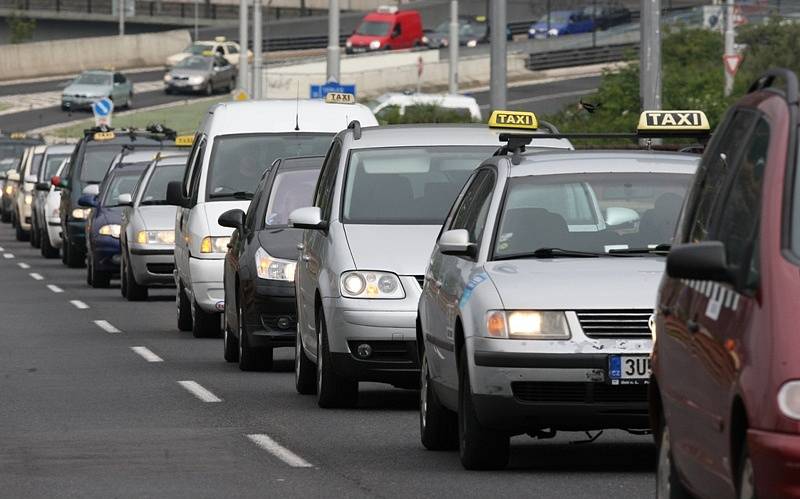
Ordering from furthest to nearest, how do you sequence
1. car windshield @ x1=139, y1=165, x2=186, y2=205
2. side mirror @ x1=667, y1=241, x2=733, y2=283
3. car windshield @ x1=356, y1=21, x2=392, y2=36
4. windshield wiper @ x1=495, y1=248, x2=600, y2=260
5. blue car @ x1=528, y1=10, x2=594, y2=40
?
1. blue car @ x1=528, y1=10, x2=594, y2=40
2. car windshield @ x1=356, y1=21, x2=392, y2=36
3. car windshield @ x1=139, y1=165, x2=186, y2=205
4. windshield wiper @ x1=495, y1=248, x2=600, y2=260
5. side mirror @ x1=667, y1=241, x2=733, y2=283

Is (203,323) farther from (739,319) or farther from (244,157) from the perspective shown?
(739,319)

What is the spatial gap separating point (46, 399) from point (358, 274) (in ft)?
8.13

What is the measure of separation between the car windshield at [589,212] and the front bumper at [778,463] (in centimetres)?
494

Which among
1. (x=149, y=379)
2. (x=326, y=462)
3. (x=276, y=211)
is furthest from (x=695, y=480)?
(x=276, y=211)

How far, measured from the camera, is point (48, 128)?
85812 millimetres

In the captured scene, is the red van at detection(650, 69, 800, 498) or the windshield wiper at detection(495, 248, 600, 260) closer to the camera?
the red van at detection(650, 69, 800, 498)

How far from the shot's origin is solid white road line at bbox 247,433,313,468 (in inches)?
458

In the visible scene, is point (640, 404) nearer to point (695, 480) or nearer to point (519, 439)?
point (519, 439)

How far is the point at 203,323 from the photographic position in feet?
69.9

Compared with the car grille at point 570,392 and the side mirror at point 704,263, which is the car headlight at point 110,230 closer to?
the car grille at point 570,392

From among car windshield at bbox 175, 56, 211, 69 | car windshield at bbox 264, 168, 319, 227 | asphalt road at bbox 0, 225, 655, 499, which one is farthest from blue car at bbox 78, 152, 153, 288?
car windshield at bbox 175, 56, 211, 69

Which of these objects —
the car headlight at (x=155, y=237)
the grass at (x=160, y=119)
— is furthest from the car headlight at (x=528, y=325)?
the grass at (x=160, y=119)

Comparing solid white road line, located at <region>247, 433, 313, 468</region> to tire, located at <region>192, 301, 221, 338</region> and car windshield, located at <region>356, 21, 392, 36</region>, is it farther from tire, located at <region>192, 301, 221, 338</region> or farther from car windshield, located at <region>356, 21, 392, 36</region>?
car windshield, located at <region>356, 21, 392, 36</region>

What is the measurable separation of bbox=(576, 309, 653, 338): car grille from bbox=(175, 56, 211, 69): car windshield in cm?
8233
